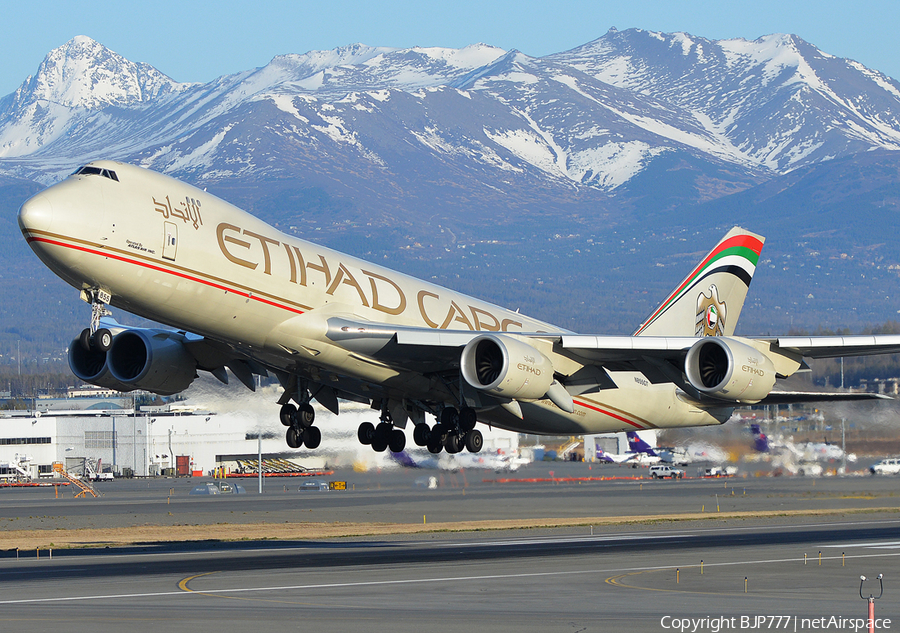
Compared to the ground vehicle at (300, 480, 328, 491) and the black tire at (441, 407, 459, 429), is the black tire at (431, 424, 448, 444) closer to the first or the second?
the black tire at (441, 407, 459, 429)

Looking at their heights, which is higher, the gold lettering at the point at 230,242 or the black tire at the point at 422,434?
the gold lettering at the point at 230,242

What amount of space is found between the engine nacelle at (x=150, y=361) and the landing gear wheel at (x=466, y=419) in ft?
26.3

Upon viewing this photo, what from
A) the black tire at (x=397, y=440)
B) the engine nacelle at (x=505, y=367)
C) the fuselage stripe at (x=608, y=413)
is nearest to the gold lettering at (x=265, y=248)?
the engine nacelle at (x=505, y=367)

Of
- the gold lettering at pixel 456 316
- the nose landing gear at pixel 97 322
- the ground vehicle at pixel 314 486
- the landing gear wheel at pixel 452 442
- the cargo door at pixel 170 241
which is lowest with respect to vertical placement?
the ground vehicle at pixel 314 486

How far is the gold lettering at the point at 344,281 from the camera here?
30.9 meters

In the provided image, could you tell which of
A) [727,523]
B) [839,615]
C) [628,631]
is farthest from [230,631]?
[727,523]

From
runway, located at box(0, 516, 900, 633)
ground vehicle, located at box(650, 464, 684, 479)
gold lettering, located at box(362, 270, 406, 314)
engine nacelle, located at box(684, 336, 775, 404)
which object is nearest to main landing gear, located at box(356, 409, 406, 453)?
runway, located at box(0, 516, 900, 633)

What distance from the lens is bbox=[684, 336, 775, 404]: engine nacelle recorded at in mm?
31062

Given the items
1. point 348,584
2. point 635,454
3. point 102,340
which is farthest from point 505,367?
point 635,454

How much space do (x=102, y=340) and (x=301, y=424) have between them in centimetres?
897

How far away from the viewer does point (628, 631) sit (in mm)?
22594

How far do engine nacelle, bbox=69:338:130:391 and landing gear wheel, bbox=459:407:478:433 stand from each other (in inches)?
384

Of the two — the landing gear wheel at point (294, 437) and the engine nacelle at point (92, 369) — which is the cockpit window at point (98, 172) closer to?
the engine nacelle at point (92, 369)

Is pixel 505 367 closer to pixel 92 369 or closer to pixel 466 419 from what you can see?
pixel 466 419
